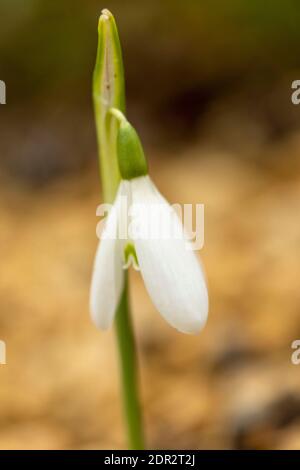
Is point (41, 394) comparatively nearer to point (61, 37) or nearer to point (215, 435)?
point (215, 435)

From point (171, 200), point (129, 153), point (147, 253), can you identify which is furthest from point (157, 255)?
point (171, 200)

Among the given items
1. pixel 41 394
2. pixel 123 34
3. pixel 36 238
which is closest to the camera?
pixel 41 394

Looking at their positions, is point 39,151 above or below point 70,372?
above

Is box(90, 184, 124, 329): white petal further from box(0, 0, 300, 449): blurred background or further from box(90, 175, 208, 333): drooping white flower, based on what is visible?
box(0, 0, 300, 449): blurred background

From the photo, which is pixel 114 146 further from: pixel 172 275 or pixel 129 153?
pixel 172 275

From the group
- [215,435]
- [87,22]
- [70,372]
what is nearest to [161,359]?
[70,372]

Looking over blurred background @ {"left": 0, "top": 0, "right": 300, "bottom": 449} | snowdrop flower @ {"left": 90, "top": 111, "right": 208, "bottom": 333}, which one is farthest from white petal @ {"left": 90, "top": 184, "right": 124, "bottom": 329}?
blurred background @ {"left": 0, "top": 0, "right": 300, "bottom": 449}

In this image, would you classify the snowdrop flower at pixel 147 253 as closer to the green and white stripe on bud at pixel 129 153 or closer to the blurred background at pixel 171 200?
the green and white stripe on bud at pixel 129 153
